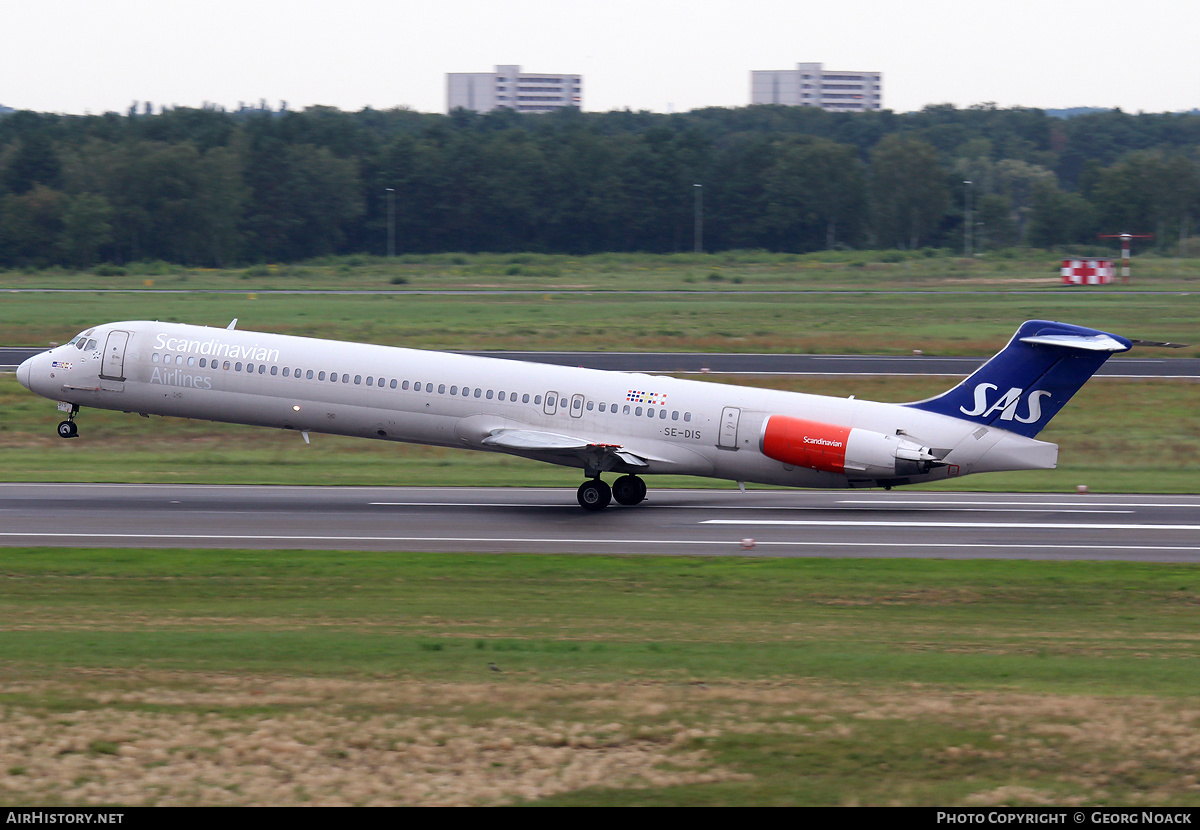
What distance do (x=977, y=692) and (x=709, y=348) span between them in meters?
42.6

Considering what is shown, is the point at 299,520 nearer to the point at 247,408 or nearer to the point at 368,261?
the point at 247,408

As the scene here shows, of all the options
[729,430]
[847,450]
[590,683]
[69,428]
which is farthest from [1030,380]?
[69,428]

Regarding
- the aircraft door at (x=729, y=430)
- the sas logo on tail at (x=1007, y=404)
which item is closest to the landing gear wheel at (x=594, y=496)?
the aircraft door at (x=729, y=430)

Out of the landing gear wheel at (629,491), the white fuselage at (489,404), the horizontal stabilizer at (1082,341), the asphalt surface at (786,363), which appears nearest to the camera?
the horizontal stabilizer at (1082,341)

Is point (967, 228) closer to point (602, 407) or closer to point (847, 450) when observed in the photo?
point (847, 450)

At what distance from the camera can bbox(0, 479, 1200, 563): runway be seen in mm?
24453

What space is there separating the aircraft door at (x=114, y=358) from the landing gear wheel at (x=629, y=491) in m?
12.3

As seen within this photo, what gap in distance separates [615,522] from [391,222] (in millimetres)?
97878

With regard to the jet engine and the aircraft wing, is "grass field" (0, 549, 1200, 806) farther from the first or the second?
the aircraft wing

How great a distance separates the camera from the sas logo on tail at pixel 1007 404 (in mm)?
27969

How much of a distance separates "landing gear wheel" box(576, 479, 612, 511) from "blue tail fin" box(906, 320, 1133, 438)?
778cm

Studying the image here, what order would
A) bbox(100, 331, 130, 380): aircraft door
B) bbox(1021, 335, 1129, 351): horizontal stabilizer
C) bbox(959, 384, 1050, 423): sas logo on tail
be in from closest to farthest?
1. bbox(1021, 335, 1129, 351): horizontal stabilizer
2. bbox(959, 384, 1050, 423): sas logo on tail
3. bbox(100, 331, 130, 380): aircraft door

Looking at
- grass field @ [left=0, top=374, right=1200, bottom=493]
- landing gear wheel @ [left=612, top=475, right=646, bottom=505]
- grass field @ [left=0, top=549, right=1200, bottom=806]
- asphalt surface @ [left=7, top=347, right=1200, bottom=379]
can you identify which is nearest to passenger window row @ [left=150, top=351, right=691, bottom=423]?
landing gear wheel @ [left=612, top=475, right=646, bottom=505]

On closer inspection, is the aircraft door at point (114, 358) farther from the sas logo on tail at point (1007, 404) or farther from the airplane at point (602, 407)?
the sas logo on tail at point (1007, 404)
